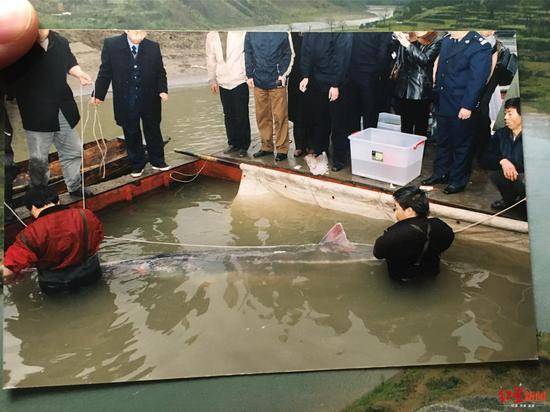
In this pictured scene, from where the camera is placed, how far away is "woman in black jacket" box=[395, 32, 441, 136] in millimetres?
3859

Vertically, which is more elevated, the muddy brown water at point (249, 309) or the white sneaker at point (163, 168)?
the white sneaker at point (163, 168)

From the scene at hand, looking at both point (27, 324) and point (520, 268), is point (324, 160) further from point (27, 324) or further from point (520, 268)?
point (27, 324)

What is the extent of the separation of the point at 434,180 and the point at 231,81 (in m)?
1.82

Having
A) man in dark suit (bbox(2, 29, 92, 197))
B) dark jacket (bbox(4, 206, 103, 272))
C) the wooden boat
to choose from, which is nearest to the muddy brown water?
dark jacket (bbox(4, 206, 103, 272))

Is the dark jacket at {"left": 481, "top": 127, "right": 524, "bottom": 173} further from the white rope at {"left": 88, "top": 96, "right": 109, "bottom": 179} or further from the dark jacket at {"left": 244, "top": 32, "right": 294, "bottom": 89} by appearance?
the white rope at {"left": 88, "top": 96, "right": 109, "bottom": 179}

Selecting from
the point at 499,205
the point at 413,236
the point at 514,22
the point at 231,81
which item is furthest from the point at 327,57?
the point at 514,22

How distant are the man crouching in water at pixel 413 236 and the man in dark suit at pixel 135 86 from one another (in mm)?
1959

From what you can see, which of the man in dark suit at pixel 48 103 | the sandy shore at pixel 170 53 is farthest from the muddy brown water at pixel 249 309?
the sandy shore at pixel 170 53

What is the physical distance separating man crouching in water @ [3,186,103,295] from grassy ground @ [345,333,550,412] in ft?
7.47

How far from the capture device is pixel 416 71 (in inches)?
156

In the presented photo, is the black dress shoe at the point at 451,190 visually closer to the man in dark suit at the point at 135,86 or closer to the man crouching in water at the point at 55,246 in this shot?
the man in dark suit at the point at 135,86

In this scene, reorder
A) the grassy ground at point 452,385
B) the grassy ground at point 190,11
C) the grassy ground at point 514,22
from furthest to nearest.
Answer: the grassy ground at point 514,22 → the grassy ground at point 190,11 → the grassy ground at point 452,385

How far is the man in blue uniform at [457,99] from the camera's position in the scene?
12.4 feet

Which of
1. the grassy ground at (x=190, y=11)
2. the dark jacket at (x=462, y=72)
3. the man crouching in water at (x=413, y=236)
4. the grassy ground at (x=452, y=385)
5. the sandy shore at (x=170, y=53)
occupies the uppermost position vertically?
the grassy ground at (x=190, y=11)
